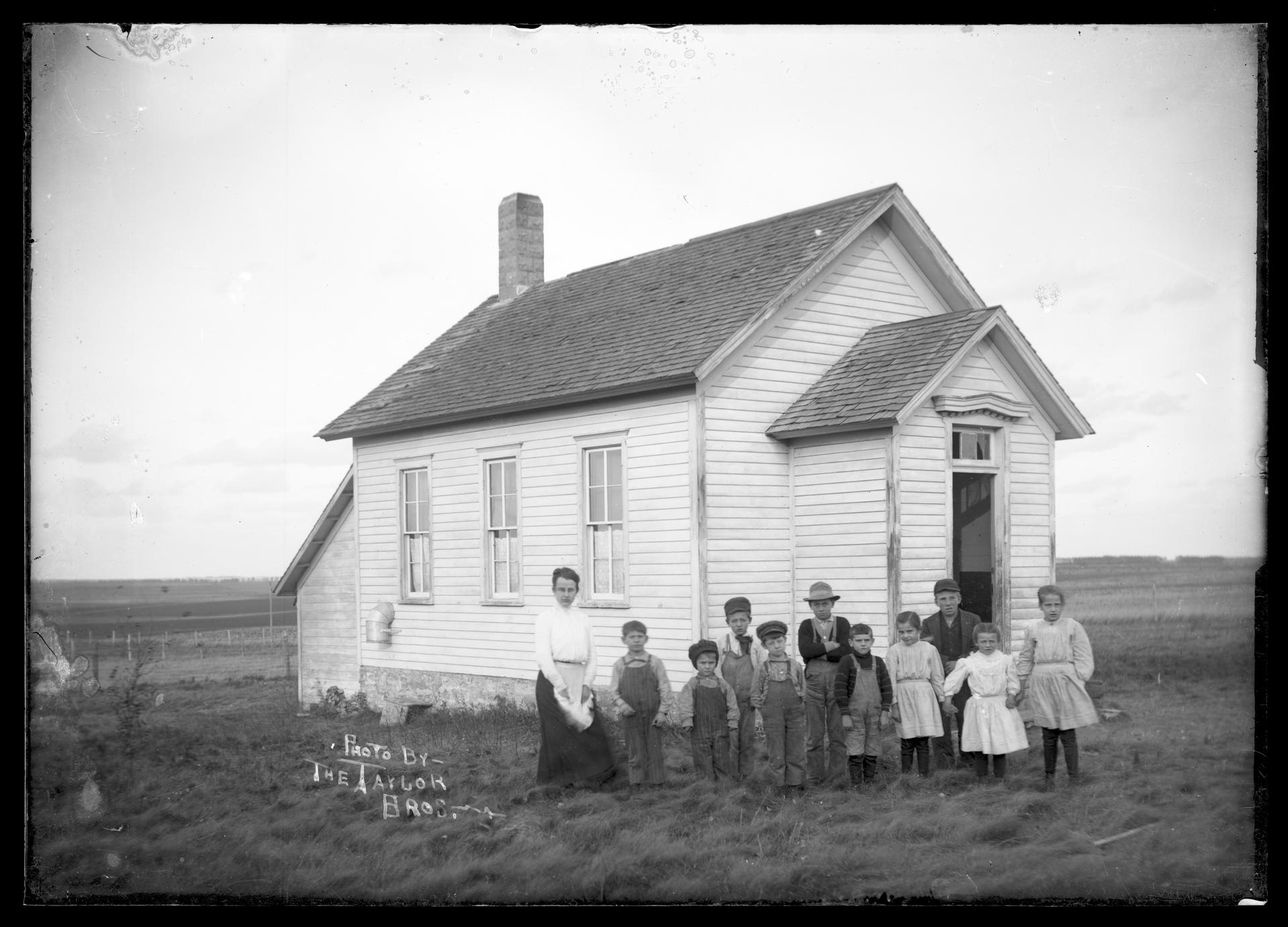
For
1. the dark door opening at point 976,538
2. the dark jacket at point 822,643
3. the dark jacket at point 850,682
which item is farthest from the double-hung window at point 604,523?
the dark door opening at point 976,538

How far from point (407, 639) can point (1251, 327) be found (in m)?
9.36

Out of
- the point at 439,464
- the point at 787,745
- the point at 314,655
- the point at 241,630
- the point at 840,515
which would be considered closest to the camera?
the point at 787,745

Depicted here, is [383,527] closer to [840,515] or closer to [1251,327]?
[840,515]

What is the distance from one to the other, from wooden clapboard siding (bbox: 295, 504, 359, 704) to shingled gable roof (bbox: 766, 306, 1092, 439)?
5.96 meters

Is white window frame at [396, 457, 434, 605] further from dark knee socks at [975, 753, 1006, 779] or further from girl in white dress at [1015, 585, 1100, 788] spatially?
girl in white dress at [1015, 585, 1100, 788]

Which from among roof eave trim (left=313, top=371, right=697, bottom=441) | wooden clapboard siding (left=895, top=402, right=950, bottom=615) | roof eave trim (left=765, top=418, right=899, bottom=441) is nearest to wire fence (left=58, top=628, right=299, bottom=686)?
roof eave trim (left=313, top=371, right=697, bottom=441)

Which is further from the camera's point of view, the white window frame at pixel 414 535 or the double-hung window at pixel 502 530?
the white window frame at pixel 414 535

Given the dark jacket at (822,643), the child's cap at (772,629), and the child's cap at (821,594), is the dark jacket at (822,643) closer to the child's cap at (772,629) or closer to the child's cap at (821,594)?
the child's cap at (821,594)

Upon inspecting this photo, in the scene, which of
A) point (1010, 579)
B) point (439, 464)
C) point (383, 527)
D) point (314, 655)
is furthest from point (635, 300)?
point (314, 655)

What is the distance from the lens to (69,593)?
1017cm

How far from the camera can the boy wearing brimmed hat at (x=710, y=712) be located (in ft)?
34.6

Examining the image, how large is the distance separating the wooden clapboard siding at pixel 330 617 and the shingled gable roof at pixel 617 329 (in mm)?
1830

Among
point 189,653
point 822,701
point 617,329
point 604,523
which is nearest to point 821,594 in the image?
point 822,701

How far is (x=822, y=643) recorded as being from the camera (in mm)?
10797
